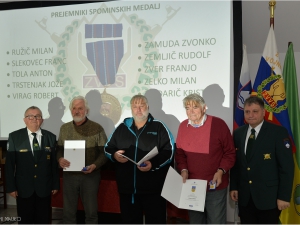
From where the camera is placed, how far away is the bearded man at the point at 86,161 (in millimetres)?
2842

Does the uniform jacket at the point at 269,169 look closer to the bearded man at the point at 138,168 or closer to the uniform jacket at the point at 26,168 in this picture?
the bearded man at the point at 138,168

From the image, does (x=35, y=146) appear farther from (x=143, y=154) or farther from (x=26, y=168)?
(x=143, y=154)

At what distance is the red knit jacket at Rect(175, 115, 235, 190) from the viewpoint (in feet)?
7.52

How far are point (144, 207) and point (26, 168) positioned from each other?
44.4 inches

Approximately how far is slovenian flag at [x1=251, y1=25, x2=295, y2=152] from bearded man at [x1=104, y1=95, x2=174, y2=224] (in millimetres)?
1165

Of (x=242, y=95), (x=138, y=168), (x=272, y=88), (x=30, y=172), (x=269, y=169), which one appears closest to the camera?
(x=269, y=169)

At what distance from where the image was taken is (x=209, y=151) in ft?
7.52

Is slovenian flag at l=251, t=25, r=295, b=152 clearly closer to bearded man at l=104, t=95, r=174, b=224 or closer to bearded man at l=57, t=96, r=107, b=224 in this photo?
bearded man at l=104, t=95, r=174, b=224

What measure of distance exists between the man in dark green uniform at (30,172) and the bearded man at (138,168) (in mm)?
656

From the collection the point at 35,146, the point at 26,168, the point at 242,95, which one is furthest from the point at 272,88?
the point at 26,168

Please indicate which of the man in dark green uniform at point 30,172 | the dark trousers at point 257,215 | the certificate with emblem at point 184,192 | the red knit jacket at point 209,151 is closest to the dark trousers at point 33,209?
the man in dark green uniform at point 30,172

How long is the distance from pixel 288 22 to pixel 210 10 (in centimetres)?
128

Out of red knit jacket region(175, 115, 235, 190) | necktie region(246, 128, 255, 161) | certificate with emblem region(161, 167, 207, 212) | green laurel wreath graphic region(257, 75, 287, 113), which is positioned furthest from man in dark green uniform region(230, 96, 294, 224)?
green laurel wreath graphic region(257, 75, 287, 113)

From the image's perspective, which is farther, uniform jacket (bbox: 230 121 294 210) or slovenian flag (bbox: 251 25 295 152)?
slovenian flag (bbox: 251 25 295 152)
